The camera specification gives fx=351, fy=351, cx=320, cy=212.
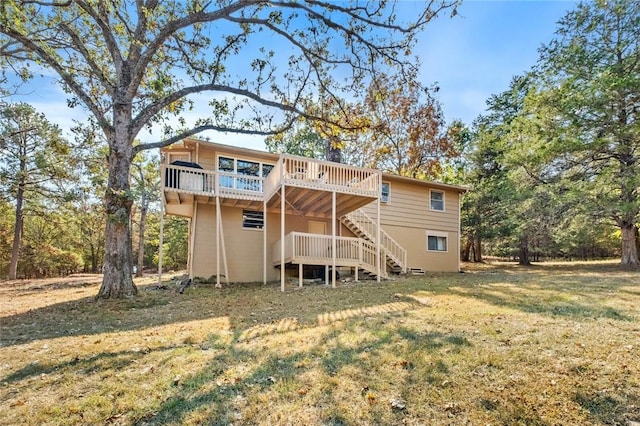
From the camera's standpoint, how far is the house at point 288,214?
439 inches

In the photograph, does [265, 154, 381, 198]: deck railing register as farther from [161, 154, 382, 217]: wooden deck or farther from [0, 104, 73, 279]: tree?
[0, 104, 73, 279]: tree

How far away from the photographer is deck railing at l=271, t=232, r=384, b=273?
11.1 m

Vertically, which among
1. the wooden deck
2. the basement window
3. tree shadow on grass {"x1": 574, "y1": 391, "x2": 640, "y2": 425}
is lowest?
tree shadow on grass {"x1": 574, "y1": 391, "x2": 640, "y2": 425}

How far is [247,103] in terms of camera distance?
1106 cm

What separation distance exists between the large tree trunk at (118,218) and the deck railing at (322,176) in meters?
4.10

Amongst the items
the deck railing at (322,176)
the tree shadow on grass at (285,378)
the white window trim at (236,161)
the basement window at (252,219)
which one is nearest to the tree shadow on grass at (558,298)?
the tree shadow on grass at (285,378)

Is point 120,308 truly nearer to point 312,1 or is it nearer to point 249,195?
point 249,195

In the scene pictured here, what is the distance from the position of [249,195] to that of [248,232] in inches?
73.4

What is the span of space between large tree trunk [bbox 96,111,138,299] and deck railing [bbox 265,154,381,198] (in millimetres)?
4101

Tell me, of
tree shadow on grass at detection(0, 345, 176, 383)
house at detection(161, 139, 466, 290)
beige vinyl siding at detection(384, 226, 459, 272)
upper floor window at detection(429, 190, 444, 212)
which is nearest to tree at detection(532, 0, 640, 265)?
upper floor window at detection(429, 190, 444, 212)

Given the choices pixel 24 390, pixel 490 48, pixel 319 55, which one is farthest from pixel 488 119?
pixel 24 390

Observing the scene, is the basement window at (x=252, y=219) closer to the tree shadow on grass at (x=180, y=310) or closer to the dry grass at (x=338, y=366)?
the tree shadow on grass at (x=180, y=310)

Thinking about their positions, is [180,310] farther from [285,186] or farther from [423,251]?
[423,251]

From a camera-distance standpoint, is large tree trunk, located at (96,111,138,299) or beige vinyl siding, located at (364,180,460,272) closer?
large tree trunk, located at (96,111,138,299)
